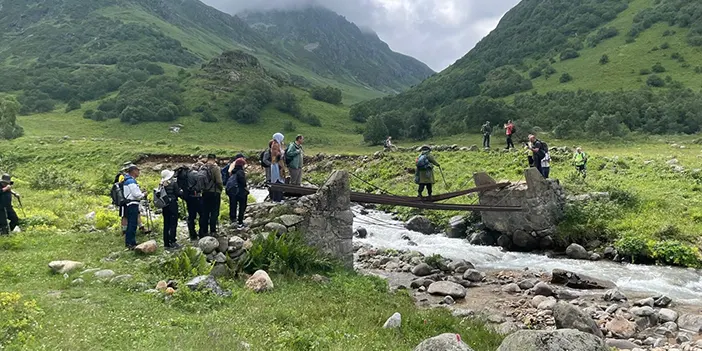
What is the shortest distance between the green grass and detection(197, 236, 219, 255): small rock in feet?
229

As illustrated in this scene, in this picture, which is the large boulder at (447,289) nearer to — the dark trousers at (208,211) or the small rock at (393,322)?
the small rock at (393,322)

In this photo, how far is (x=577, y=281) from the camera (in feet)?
49.8

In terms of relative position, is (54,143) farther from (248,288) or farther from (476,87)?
(476,87)

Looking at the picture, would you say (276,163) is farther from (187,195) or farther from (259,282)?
(259,282)

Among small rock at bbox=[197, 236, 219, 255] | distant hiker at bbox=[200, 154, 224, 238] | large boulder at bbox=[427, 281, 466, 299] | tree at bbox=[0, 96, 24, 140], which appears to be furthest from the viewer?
tree at bbox=[0, 96, 24, 140]

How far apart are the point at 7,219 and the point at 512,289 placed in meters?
15.8

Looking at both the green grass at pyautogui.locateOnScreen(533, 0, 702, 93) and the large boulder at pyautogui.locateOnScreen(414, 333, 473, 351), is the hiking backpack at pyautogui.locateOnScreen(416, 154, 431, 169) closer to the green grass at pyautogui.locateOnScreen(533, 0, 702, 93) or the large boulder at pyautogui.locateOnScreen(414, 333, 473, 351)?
the large boulder at pyautogui.locateOnScreen(414, 333, 473, 351)

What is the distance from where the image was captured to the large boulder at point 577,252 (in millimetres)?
18255

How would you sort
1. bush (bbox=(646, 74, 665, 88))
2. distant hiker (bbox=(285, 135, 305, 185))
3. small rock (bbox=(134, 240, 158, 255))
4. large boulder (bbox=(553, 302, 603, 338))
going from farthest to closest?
bush (bbox=(646, 74, 665, 88)) < distant hiker (bbox=(285, 135, 305, 185)) < small rock (bbox=(134, 240, 158, 255)) < large boulder (bbox=(553, 302, 603, 338))

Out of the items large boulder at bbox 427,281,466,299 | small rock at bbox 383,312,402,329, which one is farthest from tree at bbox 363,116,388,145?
small rock at bbox 383,312,402,329

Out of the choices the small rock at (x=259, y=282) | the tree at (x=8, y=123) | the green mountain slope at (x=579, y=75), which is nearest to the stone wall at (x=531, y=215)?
the small rock at (x=259, y=282)

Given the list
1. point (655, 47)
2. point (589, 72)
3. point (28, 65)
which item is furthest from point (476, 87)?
point (28, 65)

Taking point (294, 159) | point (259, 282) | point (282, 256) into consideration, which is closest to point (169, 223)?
point (282, 256)

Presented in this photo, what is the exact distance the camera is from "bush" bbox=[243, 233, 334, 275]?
12938 mm
